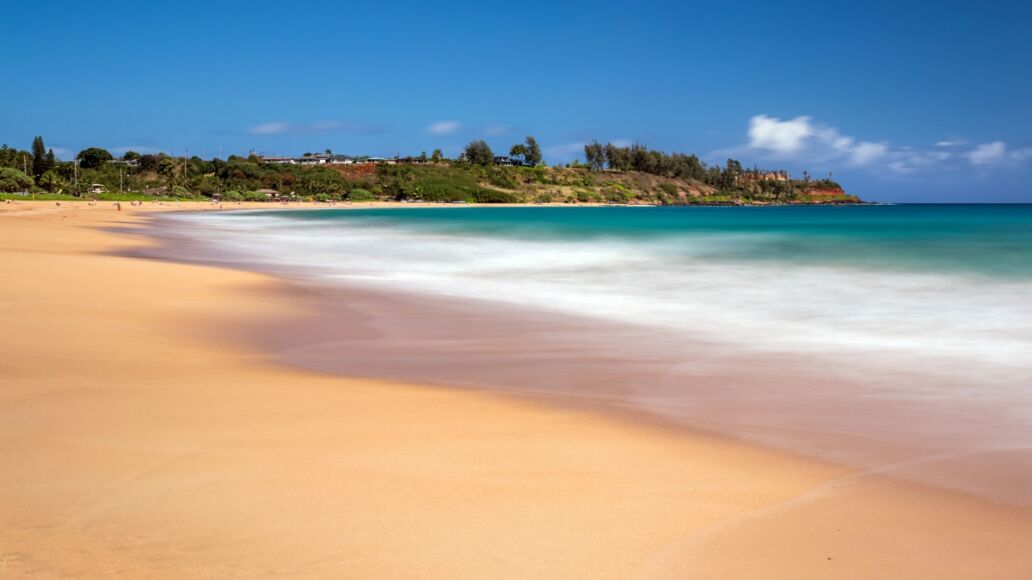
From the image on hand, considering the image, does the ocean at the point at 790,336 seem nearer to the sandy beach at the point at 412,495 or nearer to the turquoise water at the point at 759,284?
the turquoise water at the point at 759,284

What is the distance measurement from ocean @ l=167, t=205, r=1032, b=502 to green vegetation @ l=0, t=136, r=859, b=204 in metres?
58.3

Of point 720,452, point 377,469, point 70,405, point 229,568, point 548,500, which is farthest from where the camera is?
point 70,405

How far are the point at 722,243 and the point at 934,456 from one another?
2756 cm

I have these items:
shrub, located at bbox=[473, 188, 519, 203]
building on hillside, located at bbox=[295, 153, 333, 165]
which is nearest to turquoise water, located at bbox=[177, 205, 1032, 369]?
shrub, located at bbox=[473, 188, 519, 203]

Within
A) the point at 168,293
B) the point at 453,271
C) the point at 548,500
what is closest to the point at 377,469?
the point at 548,500

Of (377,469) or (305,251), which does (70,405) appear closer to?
(377,469)

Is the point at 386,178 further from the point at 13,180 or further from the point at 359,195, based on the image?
the point at 13,180

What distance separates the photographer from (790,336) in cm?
903

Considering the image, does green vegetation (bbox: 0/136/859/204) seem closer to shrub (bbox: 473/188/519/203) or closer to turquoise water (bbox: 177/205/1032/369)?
shrub (bbox: 473/188/519/203)

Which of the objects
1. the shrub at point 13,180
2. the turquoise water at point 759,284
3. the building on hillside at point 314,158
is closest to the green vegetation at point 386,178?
the shrub at point 13,180

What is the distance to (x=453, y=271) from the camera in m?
18.4

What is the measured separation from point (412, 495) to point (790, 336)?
651cm

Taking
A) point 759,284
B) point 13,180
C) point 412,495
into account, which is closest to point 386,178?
point 13,180

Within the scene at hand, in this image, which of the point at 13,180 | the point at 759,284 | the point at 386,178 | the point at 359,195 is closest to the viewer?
the point at 759,284
